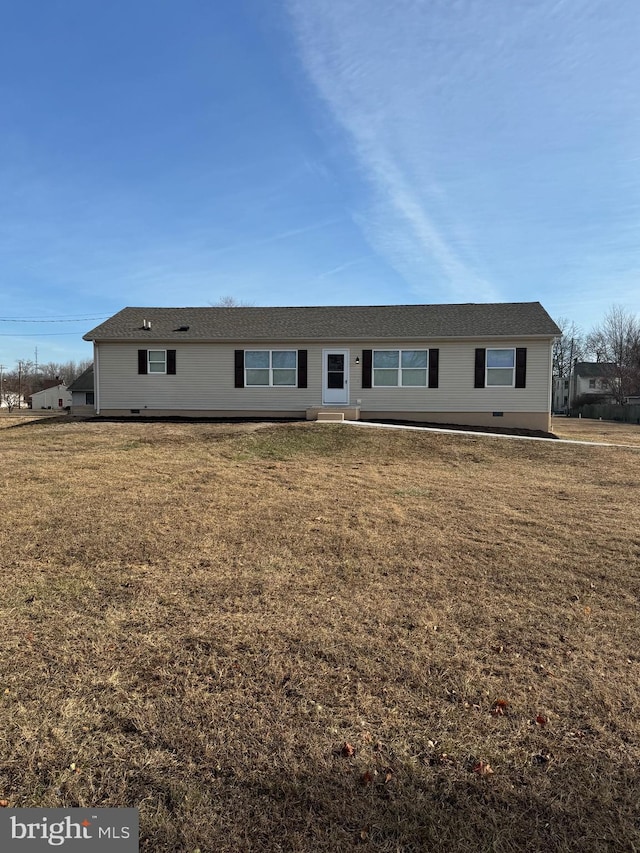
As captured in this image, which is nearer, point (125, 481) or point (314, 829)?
point (314, 829)

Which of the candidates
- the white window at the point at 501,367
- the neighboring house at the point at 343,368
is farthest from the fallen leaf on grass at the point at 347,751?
the white window at the point at 501,367

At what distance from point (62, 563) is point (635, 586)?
484 centimetres

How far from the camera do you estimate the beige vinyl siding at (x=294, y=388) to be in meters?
16.4

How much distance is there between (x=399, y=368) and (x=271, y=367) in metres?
4.32

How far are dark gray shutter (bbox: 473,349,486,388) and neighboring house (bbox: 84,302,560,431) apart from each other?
33 mm

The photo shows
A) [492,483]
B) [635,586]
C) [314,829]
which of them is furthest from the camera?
[492,483]

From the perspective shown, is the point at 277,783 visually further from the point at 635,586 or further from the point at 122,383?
the point at 122,383

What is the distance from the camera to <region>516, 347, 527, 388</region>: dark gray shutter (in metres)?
16.2

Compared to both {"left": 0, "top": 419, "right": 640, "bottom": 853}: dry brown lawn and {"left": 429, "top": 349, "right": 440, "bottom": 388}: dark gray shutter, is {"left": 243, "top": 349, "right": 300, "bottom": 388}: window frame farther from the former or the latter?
{"left": 0, "top": 419, "right": 640, "bottom": 853}: dry brown lawn

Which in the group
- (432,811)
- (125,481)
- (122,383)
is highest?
(122,383)

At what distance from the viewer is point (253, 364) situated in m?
17.2

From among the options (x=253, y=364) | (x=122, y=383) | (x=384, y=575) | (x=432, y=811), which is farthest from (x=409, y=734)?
(x=122, y=383)

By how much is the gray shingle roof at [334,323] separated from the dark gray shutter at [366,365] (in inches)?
22.0

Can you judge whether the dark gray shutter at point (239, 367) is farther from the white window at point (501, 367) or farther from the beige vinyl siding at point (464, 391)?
the white window at point (501, 367)
